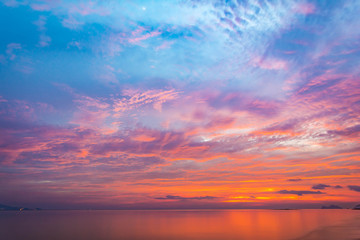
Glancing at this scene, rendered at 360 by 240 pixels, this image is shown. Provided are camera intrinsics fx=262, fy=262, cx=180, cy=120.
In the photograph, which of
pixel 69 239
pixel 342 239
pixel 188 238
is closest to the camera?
pixel 342 239

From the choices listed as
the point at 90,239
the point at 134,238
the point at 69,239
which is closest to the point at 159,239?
the point at 134,238

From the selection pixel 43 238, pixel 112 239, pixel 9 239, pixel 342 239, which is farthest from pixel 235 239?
pixel 9 239

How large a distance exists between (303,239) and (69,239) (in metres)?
55.2

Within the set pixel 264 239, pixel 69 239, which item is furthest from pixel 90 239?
pixel 264 239

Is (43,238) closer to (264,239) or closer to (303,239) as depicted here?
(264,239)

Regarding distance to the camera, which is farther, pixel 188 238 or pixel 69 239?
pixel 188 238

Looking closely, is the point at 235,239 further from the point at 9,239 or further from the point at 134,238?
the point at 9,239

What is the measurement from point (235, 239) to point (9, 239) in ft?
185

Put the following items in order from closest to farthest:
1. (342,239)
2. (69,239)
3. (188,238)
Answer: (342,239) < (69,239) < (188,238)

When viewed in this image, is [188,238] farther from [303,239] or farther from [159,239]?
[303,239]

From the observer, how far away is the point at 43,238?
66438 millimetres

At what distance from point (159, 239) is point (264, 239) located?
2585 centimetres

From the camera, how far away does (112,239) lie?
214 ft

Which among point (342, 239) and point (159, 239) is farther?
point (159, 239)
